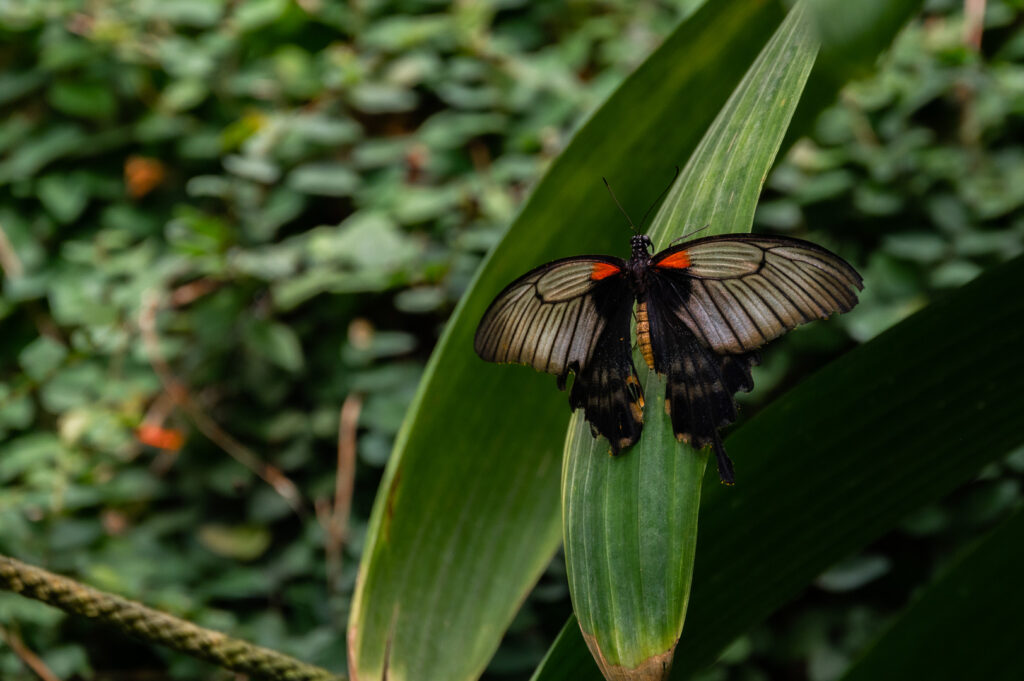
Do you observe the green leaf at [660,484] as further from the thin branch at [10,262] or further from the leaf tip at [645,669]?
the thin branch at [10,262]

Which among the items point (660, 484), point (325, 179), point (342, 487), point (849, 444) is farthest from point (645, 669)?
point (325, 179)

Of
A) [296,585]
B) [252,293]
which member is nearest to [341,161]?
[252,293]

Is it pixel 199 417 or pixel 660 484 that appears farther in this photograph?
pixel 199 417

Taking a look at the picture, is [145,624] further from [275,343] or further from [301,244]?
[301,244]

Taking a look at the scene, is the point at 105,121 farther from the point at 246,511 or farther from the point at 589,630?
the point at 589,630

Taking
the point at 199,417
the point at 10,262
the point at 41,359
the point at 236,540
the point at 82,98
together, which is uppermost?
the point at 82,98

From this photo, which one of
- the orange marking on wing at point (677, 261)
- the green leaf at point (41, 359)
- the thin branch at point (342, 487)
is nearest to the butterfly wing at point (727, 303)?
the orange marking on wing at point (677, 261)

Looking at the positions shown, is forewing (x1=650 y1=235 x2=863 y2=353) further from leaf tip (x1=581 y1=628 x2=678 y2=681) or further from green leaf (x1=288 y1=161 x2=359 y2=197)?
green leaf (x1=288 y1=161 x2=359 y2=197)
